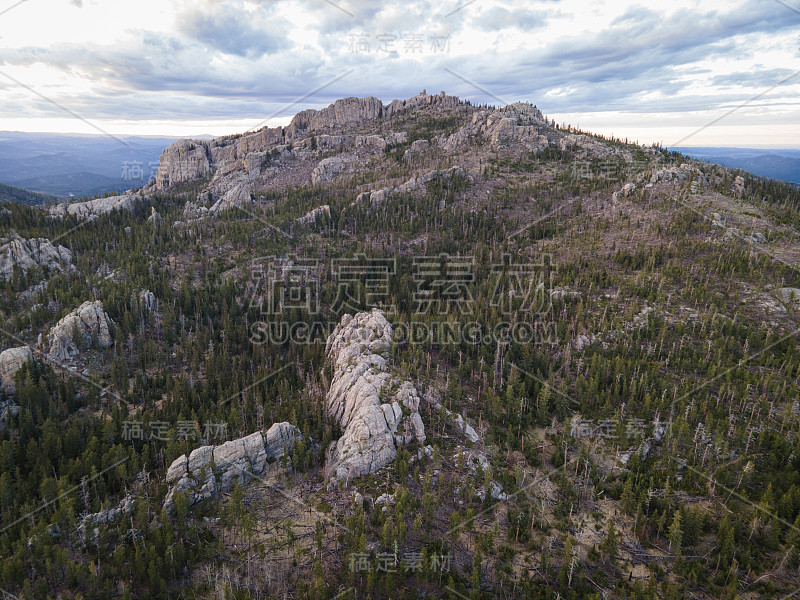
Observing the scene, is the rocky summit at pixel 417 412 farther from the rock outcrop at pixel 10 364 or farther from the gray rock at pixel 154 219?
the gray rock at pixel 154 219

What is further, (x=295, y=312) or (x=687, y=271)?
(x=295, y=312)

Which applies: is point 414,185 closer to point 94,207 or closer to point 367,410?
point 367,410

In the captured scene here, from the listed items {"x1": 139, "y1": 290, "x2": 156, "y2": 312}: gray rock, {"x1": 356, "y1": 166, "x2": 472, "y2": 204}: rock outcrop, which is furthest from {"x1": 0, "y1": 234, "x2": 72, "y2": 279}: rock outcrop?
{"x1": 356, "y1": 166, "x2": 472, "y2": 204}: rock outcrop

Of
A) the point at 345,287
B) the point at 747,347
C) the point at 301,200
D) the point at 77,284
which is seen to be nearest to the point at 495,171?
the point at 301,200

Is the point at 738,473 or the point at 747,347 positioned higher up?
the point at 747,347

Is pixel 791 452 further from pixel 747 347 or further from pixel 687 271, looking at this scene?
pixel 687 271

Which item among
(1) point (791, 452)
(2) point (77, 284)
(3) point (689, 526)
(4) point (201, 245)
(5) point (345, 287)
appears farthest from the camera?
(4) point (201, 245)

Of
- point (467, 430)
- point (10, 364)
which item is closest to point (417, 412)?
point (467, 430)
